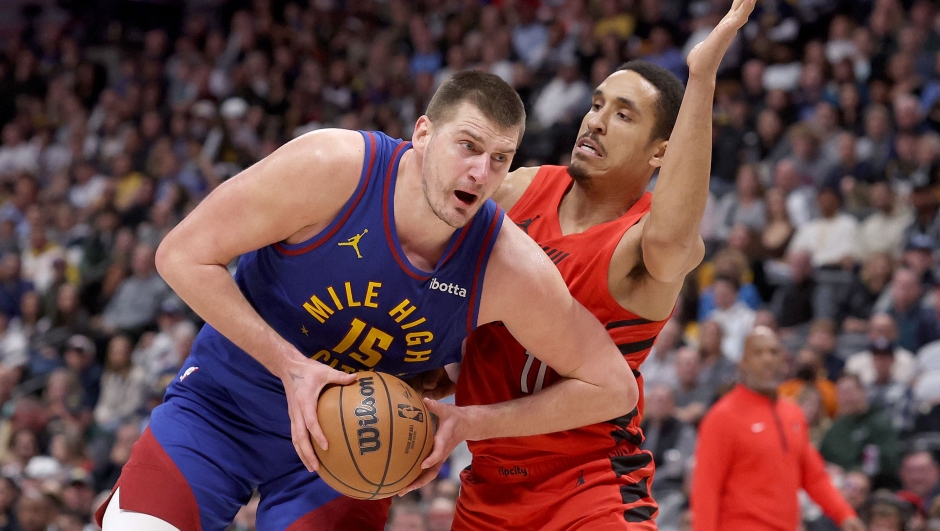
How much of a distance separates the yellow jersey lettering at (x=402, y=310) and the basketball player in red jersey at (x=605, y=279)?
0.30 metres

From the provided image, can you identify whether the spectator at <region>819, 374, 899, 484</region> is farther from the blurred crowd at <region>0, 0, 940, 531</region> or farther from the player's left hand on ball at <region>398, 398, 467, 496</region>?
the player's left hand on ball at <region>398, 398, 467, 496</region>

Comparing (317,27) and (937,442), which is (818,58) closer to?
(937,442)

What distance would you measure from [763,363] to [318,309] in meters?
3.46

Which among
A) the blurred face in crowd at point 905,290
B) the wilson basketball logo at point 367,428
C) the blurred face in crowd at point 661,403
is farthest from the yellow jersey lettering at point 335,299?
the blurred face in crowd at point 905,290

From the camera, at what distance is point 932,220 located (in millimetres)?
9094

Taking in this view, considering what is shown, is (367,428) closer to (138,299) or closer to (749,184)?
(749,184)

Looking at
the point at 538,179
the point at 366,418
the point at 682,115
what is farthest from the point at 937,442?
the point at 366,418

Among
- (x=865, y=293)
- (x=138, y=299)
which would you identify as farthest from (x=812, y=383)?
(x=138, y=299)

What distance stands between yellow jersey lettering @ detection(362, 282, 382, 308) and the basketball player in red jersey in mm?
367

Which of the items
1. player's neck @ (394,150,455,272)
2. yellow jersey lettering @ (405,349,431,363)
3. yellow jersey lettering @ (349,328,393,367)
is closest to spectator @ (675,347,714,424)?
yellow jersey lettering @ (405,349,431,363)

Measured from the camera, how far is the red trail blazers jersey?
3.67 m

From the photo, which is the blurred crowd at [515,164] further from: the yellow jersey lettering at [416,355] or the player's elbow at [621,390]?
the yellow jersey lettering at [416,355]

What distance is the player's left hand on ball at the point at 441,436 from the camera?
10.5ft

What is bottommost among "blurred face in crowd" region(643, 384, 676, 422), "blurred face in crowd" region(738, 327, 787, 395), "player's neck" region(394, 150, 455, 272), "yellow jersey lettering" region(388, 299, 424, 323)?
"blurred face in crowd" region(643, 384, 676, 422)
